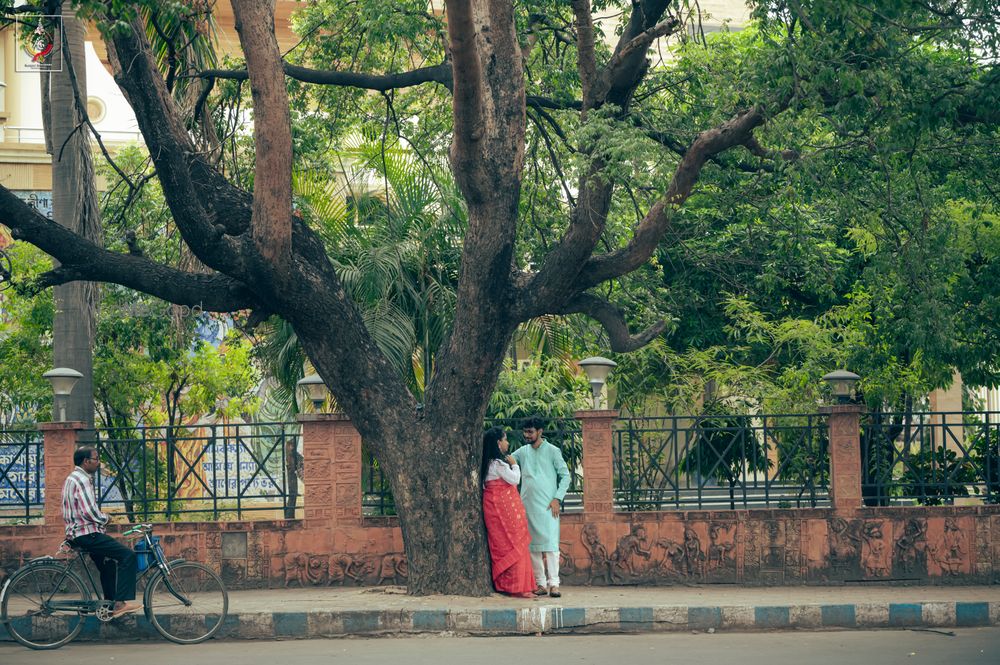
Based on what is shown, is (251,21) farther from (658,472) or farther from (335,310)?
(658,472)

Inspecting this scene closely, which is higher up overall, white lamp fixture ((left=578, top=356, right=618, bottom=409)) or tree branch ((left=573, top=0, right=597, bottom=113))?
tree branch ((left=573, top=0, right=597, bottom=113))

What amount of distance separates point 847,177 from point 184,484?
764 cm

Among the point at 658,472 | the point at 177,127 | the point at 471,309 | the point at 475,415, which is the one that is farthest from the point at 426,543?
the point at 177,127

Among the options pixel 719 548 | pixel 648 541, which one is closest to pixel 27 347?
pixel 648 541

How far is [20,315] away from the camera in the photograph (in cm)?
1569

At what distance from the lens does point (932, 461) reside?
12555 millimetres

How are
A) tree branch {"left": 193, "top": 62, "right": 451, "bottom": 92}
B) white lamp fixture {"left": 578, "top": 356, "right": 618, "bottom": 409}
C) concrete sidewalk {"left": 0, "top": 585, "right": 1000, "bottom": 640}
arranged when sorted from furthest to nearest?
white lamp fixture {"left": 578, "top": 356, "right": 618, "bottom": 409}, tree branch {"left": 193, "top": 62, "right": 451, "bottom": 92}, concrete sidewalk {"left": 0, "top": 585, "right": 1000, "bottom": 640}

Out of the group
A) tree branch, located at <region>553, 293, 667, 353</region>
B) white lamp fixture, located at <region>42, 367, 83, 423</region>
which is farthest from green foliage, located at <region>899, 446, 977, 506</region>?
white lamp fixture, located at <region>42, 367, 83, 423</region>

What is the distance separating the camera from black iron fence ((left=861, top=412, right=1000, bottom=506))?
40.2 feet

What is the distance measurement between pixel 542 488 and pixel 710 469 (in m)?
2.13

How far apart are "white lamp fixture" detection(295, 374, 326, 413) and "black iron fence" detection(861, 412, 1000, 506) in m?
5.80

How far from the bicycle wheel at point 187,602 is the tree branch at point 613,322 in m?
4.01

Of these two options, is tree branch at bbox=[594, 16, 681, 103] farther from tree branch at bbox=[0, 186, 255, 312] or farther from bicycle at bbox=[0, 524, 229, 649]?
bicycle at bbox=[0, 524, 229, 649]

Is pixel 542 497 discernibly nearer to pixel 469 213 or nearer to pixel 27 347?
pixel 469 213
